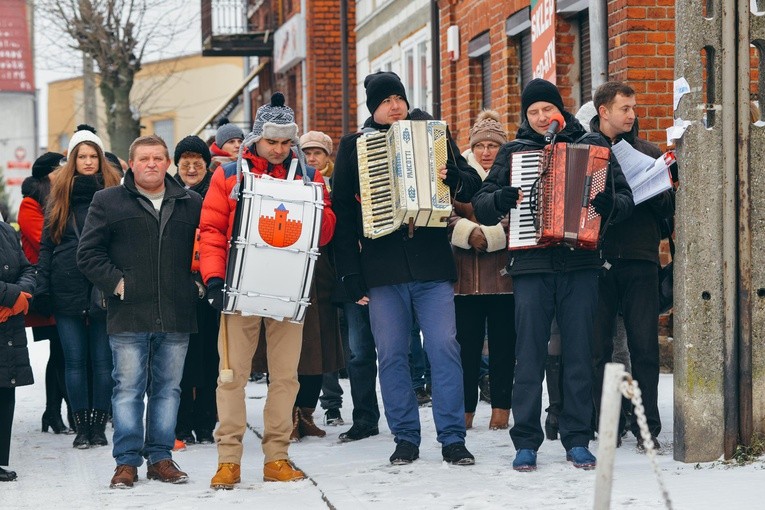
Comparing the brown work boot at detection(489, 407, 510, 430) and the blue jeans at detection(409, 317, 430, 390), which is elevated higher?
the blue jeans at detection(409, 317, 430, 390)

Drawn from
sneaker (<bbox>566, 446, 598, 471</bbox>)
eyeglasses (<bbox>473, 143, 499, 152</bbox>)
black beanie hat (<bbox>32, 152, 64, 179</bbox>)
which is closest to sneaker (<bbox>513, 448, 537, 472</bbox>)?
sneaker (<bbox>566, 446, 598, 471</bbox>)

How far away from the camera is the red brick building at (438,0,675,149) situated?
36.7 ft

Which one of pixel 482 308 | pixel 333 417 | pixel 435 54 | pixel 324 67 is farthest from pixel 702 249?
pixel 324 67

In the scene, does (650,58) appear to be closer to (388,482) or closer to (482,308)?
(482,308)

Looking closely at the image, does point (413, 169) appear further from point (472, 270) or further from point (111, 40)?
point (111, 40)

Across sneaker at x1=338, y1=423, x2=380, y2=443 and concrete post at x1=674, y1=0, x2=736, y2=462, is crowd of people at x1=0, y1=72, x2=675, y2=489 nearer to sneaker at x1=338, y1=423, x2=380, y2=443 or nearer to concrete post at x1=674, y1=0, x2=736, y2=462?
concrete post at x1=674, y1=0, x2=736, y2=462

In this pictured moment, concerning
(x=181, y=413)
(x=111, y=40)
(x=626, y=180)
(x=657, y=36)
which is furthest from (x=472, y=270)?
(x=111, y=40)

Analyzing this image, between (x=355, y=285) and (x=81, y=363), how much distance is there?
92.1 inches

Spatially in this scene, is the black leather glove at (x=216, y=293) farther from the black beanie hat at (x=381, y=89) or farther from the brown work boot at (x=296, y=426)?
the brown work boot at (x=296, y=426)

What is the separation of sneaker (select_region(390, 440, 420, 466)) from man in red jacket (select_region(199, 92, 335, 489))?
2.00 feet

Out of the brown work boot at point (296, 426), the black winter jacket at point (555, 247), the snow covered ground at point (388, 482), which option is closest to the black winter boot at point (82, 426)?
the snow covered ground at point (388, 482)

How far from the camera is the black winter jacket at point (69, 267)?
9312mm

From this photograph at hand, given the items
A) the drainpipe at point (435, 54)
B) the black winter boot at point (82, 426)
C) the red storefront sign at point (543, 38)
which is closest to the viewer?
the black winter boot at point (82, 426)

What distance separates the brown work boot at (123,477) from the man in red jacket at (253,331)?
48 centimetres
